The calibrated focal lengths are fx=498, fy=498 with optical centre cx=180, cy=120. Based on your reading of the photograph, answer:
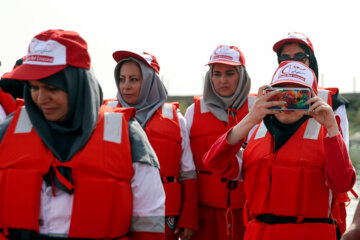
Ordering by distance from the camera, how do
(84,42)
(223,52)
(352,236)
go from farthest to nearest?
(223,52) → (84,42) → (352,236)

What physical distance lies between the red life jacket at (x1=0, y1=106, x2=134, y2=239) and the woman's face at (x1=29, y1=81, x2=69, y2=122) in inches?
5.6

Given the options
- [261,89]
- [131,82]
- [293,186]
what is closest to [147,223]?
[293,186]

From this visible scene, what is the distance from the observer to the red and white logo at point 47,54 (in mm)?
2488

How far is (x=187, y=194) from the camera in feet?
13.8

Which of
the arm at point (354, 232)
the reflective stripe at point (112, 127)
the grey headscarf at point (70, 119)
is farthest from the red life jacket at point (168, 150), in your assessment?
the arm at point (354, 232)

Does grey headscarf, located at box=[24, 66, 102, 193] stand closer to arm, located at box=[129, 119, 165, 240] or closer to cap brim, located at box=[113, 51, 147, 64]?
arm, located at box=[129, 119, 165, 240]

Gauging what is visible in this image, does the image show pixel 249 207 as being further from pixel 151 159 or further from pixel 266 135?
pixel 151 159

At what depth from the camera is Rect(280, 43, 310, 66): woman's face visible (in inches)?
184

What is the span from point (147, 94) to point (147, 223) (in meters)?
1.91

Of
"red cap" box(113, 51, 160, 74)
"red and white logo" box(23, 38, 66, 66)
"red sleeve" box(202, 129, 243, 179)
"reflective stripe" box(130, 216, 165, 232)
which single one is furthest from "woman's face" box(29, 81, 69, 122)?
"red cap" box(113, 51, 160, 74)

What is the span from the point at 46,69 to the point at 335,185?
1.81 metres

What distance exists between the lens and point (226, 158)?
10.8ft

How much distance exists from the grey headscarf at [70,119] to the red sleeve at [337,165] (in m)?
1.43

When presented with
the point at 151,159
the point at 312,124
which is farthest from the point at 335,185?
the point at 151,159
